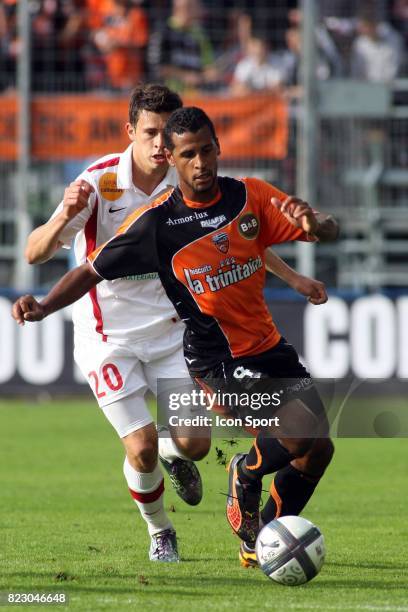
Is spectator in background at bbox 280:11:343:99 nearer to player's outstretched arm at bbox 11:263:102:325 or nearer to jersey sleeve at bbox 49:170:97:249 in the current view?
jersey sleeve at bbox 49:170:97:249

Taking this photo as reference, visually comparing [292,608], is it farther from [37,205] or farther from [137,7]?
[137,7]

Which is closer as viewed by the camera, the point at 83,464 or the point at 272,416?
the point at 272,416

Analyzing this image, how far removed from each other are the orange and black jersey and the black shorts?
0.21 feet

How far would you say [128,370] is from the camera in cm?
715

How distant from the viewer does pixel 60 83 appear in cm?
1638

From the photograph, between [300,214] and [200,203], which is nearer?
[300,214]

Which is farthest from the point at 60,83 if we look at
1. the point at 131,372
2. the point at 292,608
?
the point at 292,608

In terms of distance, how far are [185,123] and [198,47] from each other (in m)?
10.7

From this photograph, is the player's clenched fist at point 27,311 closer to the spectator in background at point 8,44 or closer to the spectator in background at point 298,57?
the spectator in background at point 298,57

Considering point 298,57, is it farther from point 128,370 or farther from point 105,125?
point 128,370

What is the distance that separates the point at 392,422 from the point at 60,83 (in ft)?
34.9

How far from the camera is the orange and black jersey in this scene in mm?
6250

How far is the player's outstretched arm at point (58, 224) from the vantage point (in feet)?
20.6

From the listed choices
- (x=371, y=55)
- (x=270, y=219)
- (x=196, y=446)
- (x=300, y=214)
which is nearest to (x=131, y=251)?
(x=270, y=219)
